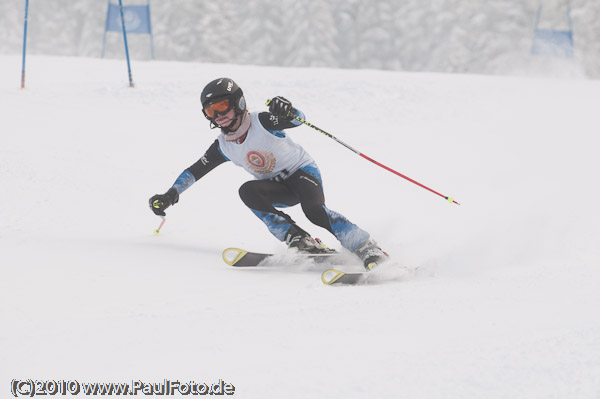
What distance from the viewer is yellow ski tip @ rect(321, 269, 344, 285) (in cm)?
341

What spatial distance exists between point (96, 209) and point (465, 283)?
3522 millimetres

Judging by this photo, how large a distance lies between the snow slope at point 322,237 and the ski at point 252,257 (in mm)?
81

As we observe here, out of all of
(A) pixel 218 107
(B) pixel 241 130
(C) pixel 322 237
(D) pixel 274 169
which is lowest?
(C) pixel 322 237

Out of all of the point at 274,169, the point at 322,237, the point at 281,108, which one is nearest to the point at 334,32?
the point at 322,237

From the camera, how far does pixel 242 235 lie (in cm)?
518

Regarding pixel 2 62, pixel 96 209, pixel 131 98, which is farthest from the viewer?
pixel 2 62

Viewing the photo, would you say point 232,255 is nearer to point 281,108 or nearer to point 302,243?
point 302,243

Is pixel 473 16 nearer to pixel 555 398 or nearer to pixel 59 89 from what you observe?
pixel 59 89

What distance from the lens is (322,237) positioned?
5.34m

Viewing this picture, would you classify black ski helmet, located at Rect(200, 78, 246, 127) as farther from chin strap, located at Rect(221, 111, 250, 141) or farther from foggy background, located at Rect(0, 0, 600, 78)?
foggy background, located at Rect(0, 0, 600, 78)

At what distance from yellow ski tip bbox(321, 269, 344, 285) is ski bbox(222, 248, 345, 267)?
511 mm

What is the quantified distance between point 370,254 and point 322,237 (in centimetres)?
159

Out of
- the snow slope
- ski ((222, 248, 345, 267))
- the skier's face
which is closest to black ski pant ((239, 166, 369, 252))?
ski ((222, 248, 345, 267))

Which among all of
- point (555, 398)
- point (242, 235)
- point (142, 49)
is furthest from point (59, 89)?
point (142, 49)
